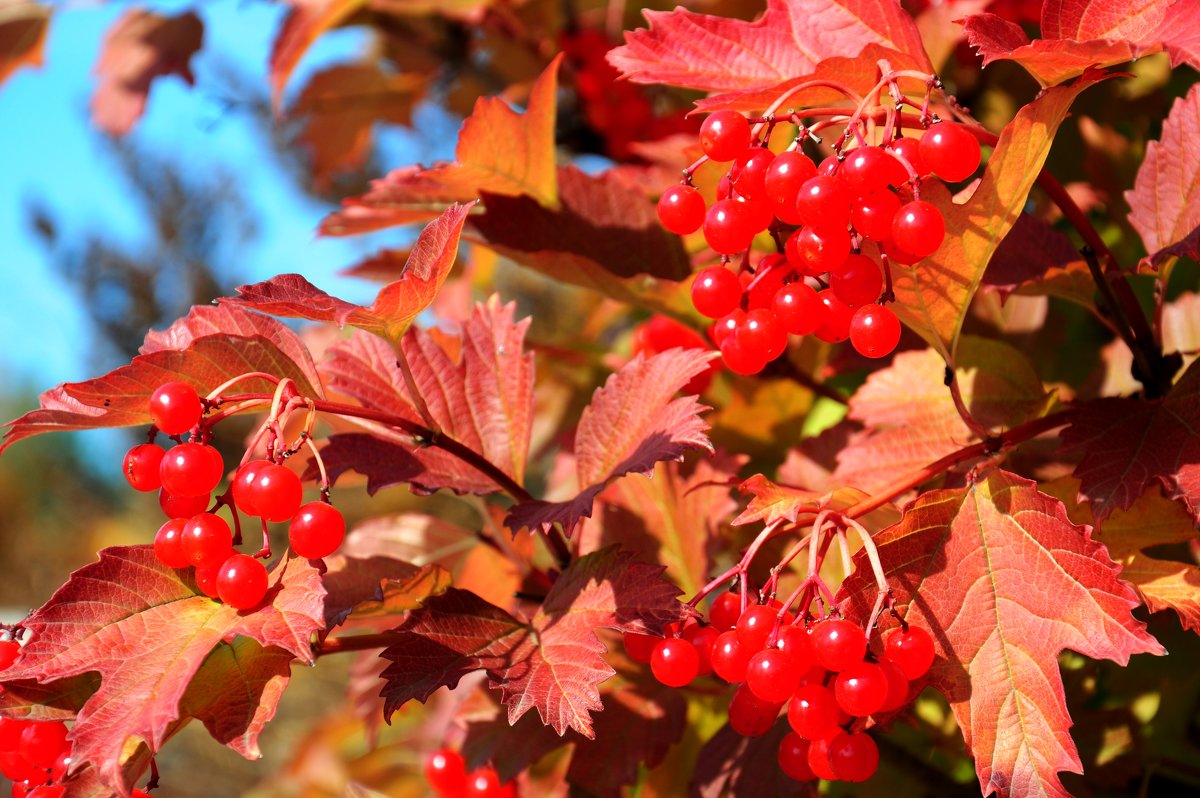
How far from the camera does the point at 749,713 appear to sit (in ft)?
2.22

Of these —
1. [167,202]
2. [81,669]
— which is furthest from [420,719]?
[167,202]

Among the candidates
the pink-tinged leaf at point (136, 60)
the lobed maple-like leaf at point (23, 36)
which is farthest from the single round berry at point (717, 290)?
the lobed maple-like leaf at point (23, 36)

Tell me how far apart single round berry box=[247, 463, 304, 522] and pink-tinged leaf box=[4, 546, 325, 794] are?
0.05m

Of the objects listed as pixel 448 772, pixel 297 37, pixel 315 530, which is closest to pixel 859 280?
pixel 315 530

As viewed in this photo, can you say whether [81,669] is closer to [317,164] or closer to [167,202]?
[317,164]

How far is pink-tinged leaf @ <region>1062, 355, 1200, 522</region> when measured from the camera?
672mm

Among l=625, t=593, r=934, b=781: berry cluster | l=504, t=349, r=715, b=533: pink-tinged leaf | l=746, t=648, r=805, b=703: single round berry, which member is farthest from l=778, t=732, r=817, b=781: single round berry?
l=504, t=349, r=715, b=533: pink-tinged leaf

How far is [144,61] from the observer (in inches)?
67.2

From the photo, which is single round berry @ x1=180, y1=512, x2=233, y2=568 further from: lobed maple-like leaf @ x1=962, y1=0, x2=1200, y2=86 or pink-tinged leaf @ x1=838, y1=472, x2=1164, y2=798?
lobed maple-like leaf @ x1=962, y1=0, x2=1200, y2=86

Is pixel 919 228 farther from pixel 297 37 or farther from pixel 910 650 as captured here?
pixel 297 37

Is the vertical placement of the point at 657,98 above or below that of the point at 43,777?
below

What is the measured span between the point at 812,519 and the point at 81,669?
0.48m

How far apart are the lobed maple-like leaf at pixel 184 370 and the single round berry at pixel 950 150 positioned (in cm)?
45

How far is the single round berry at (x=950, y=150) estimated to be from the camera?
602 millimetres
